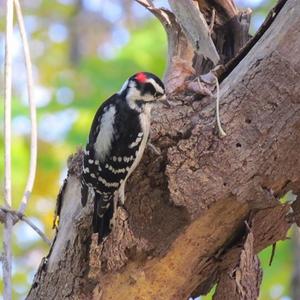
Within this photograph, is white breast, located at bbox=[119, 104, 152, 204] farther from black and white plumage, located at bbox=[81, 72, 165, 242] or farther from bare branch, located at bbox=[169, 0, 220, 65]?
bare branch, located at bbox=[169, 0, 220, 65]

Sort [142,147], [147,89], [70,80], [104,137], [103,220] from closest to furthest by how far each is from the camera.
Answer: [103,220] → [142,147] → [104,137] → [147,89] → [70,80]

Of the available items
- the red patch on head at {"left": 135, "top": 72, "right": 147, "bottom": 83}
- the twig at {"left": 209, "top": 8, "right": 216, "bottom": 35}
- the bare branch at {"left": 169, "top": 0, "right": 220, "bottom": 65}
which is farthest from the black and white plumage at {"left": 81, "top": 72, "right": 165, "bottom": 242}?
the twig at {"left": 209, "top": 8, "right": 216, "bottom": 35}

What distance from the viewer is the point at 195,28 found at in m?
2.74

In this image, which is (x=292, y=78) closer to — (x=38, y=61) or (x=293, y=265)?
(x=293, y=265)

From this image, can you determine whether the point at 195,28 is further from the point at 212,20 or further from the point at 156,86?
the point at 156,86

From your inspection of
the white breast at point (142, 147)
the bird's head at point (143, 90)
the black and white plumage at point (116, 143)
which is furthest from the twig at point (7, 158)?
the bird's head at point (143, 90)

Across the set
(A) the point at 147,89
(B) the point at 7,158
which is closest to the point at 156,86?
(A) the point at 147,89

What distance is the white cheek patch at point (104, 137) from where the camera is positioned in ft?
8.34

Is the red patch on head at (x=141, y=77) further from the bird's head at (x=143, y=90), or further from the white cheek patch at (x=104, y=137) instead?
the white cheek patch at (x=104, y=137)

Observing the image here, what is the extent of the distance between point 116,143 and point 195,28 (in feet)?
1.73

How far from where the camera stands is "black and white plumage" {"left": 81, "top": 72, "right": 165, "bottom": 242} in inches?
93.4

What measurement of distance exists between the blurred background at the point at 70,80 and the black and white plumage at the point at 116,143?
32cm

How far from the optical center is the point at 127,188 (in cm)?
238

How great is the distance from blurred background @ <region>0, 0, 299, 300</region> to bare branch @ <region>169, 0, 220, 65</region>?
0.60 metres
